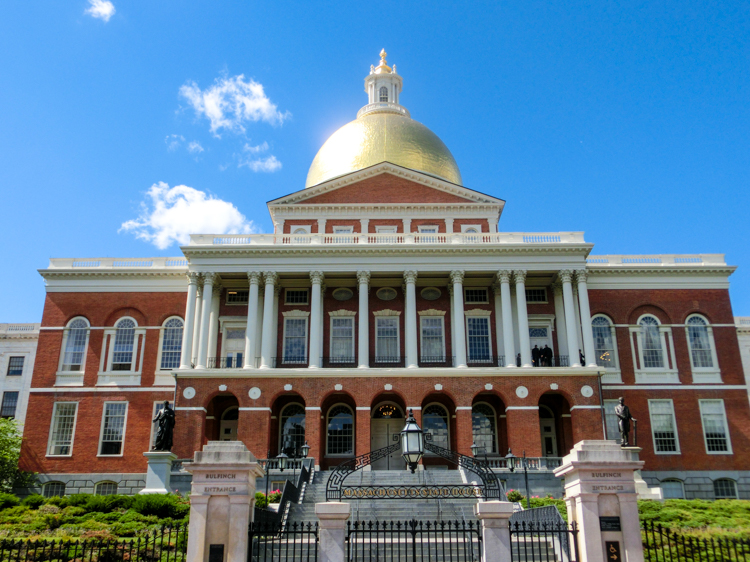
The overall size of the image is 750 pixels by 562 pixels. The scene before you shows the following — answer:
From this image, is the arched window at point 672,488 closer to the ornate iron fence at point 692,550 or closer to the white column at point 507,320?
the white column at point 507,320

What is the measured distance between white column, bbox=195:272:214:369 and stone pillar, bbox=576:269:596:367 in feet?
69.1

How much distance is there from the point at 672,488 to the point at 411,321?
1726 cm

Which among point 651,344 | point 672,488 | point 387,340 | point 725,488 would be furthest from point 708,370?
point 387,340

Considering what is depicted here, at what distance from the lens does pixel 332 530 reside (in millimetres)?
14039

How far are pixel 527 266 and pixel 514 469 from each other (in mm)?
12342

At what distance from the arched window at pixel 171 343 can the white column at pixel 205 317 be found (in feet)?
11.8

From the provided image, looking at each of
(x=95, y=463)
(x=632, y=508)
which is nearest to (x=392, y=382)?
(x=95, y=463)

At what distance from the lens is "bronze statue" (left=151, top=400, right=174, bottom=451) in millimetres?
35156

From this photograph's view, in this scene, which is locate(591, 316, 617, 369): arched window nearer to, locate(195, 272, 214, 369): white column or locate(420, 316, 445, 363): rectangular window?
locate(420, 316, 445, 363): rectangular window

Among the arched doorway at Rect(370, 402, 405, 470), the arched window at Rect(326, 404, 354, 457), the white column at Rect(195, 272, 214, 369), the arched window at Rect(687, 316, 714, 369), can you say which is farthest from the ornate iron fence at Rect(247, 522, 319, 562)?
the arched window at Rect(687, 316, 714, 369)

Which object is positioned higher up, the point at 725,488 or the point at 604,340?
the point at 604,340

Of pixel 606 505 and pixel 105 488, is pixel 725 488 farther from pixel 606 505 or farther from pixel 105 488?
pixel 105 488

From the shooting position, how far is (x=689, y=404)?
42.6m

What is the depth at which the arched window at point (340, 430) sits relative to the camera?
137 ft
